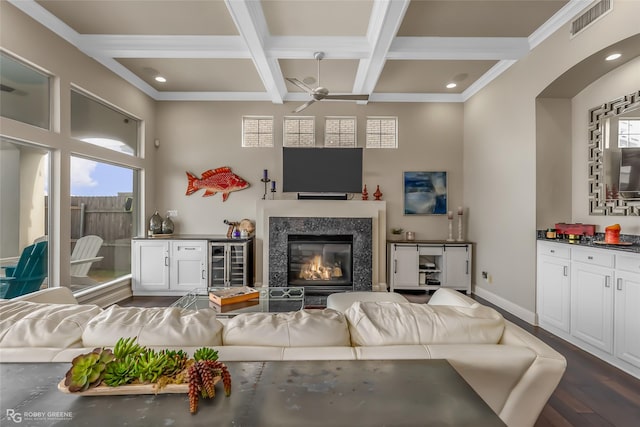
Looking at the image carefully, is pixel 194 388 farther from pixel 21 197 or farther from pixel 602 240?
pixel 602 240

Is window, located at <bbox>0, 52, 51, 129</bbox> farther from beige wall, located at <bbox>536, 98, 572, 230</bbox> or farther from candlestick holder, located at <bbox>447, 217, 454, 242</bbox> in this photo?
candlestick holder, located at <bbox>447, 217, 454, 242</bbox>

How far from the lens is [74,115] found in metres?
3.67

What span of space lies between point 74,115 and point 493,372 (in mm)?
4710

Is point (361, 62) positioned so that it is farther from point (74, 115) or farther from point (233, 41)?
point (74, 115)

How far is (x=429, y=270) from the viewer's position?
494cm

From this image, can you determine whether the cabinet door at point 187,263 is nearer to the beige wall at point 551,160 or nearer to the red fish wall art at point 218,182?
the red fish wall art at point 218,182

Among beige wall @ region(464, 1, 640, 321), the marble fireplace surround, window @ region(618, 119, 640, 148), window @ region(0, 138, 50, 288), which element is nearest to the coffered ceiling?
beige wall @ region(464, 1, 640, 321)

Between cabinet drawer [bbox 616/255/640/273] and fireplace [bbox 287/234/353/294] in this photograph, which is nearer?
cabinet drawer [bbox 616/255/640/273]

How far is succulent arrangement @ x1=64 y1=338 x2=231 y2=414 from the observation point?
0.88m

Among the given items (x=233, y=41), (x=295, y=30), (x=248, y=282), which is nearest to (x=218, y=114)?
(x=233, y=41)

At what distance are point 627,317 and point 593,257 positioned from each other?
53cm

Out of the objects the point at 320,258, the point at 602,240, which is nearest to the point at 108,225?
the point at 320,258

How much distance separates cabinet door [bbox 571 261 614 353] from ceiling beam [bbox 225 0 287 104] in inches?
153

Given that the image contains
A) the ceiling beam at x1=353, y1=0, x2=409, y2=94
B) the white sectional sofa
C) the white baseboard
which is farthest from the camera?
the white baseboard
